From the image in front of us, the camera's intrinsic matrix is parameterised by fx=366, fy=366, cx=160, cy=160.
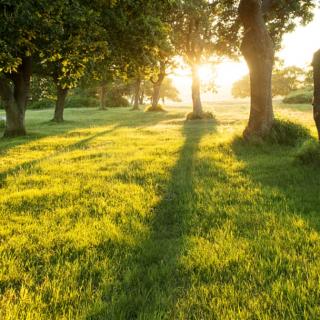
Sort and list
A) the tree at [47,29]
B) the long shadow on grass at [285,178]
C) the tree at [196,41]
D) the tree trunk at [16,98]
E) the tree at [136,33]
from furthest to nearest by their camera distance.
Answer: the tree at [196,41], the tree trunk at [16,98], the tree at [136,33], the tree at [47,29], the long shadow on grass at [285,178]

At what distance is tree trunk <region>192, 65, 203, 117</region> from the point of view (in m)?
35.6

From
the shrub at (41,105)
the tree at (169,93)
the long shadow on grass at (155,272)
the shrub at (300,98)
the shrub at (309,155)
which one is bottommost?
the long shadow on grass at (155,272)

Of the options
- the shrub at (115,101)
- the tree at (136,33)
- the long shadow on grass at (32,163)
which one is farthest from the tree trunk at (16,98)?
the shrub at (115,101)

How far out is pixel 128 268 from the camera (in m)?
4.50

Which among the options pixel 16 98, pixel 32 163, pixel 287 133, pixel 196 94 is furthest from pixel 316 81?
pixel 196 94

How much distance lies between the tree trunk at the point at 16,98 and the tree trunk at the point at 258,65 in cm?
1293

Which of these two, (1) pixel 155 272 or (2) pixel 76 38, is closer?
(1) pixel 155 272

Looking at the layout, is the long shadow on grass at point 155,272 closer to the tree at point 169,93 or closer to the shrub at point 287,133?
the shrub at point 287,133

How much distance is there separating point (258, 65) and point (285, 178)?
6.73 metres

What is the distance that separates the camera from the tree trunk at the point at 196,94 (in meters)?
35.6

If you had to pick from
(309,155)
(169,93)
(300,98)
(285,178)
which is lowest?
(285,178)

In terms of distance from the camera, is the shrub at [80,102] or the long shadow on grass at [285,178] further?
the shrub at [80,102]

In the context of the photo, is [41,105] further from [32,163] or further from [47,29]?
[47,29]

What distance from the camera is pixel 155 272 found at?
14.5ft
